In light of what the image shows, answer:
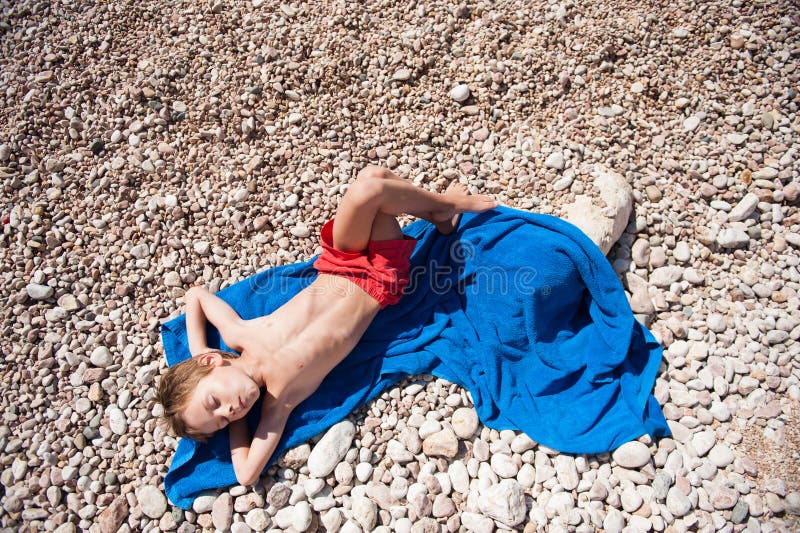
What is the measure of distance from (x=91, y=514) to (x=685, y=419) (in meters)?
3.24

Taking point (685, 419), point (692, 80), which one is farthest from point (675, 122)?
point (685, 419)

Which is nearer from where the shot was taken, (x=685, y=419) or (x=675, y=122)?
(x=685, y=419)

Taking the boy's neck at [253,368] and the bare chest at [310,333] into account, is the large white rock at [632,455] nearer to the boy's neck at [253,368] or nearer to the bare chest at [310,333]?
the bare chest at [310,333]

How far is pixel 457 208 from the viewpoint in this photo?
9.41ft

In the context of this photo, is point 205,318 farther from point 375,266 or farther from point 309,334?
point 375,266

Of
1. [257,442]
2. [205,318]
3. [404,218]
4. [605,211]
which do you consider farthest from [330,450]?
[605,211]

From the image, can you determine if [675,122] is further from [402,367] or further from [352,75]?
[402,367]

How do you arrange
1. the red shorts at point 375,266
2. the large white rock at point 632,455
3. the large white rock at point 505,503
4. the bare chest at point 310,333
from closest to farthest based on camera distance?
the large white rock at point 505,503, the large white rock at point 632,455, the bare chest at point 310,333, the red shorts at point 375,266

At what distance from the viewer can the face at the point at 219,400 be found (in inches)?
95.9

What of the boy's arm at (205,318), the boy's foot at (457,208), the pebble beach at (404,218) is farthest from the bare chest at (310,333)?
the boy's foot at (457,208)

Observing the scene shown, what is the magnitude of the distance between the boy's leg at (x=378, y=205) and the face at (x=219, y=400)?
883 mm

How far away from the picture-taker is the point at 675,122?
3.31 m

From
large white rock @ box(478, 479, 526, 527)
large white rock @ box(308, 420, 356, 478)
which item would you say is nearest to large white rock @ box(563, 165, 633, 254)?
large white rock @ box(478, 479, 526, 527)

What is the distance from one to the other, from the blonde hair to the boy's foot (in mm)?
1518
